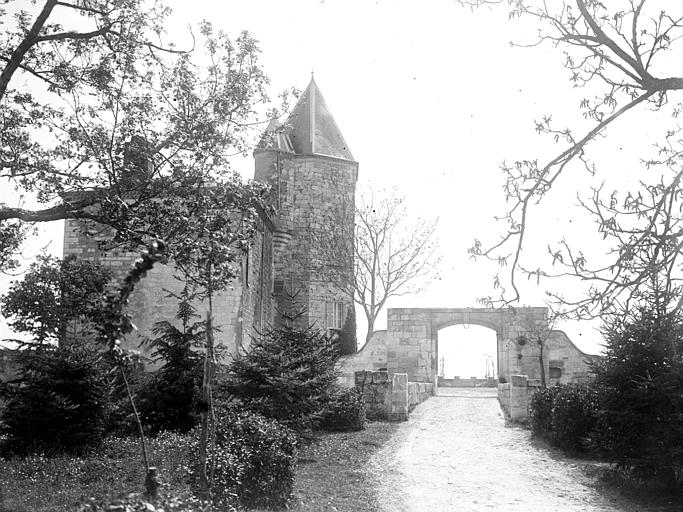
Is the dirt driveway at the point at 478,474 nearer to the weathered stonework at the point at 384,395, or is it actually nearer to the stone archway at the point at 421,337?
the weathered stonework at the point at 384,395

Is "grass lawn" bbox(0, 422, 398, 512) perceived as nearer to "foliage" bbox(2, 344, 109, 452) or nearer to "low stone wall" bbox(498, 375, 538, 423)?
"foliage" bbox(2, 344, 109, 452)

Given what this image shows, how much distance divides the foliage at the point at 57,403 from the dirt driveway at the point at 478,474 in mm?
4522

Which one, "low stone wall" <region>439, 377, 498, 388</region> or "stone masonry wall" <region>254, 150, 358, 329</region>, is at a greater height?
"stone masonry wall" <region>254, 150, 358, 329</region>

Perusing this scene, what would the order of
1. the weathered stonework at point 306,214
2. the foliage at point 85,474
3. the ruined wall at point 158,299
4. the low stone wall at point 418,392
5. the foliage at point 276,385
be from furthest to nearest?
the weathered stonework at point 306,214
the ruined wall at point 158,299
the low stone wall at point 418,392
the foliage at point 276,385
the foliage at point 85,474

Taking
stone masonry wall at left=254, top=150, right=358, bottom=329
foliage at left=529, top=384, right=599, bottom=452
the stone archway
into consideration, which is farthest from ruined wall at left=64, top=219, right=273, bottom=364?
foliage at left=529, top=384, right=599, bottom=452

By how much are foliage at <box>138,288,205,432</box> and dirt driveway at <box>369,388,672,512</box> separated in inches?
143

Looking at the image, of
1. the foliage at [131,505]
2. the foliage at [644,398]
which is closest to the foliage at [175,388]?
the foliage at [644,398]

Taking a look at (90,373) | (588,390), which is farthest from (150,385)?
(588,390)

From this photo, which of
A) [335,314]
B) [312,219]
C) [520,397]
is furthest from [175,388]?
[312,219]

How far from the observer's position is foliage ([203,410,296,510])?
7.53 meters

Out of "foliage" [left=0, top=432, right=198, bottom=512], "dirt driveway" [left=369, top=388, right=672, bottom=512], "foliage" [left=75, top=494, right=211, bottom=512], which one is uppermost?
"foliage" [left=75, top=494, right=211, bottom=512]

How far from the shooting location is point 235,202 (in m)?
9.21

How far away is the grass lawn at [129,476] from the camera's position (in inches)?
298

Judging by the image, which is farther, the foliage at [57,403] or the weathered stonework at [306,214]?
the weathered stonework at [306,214]
